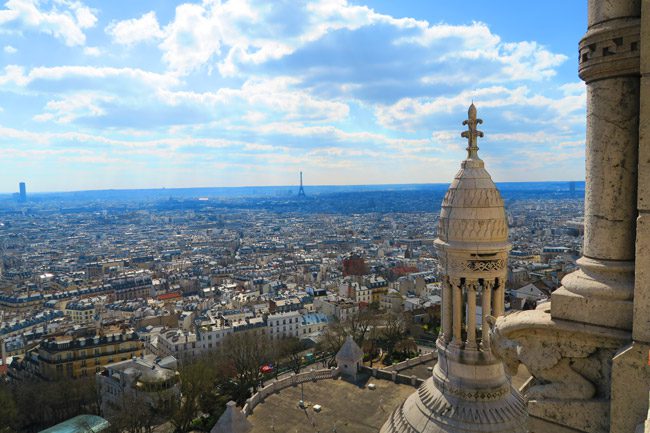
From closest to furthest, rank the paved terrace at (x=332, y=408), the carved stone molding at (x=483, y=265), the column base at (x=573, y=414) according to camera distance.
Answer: the column base at (x=573, y=414), the carved stone molding at (x=483, y=265), the paved terrace at (x=332, y=408)

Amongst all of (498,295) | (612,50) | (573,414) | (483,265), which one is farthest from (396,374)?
(612,50)

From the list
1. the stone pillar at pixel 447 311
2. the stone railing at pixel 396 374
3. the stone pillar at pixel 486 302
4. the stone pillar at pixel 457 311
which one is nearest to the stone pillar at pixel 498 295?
the stone pillar at pixel 486 302

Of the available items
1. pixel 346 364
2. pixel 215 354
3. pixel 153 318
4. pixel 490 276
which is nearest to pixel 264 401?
pixel 346 364

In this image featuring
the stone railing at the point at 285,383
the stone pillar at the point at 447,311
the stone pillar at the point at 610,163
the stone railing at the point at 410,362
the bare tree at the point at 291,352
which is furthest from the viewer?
the bare tree at the point at 291,352

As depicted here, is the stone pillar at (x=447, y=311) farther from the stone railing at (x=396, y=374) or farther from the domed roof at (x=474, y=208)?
the stone railing at (x=396, y=374)

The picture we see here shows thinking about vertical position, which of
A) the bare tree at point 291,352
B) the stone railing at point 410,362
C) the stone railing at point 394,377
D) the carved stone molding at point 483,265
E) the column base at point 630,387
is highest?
the carved stone molding at point 483,265

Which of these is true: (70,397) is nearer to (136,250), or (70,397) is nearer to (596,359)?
(596,359)
